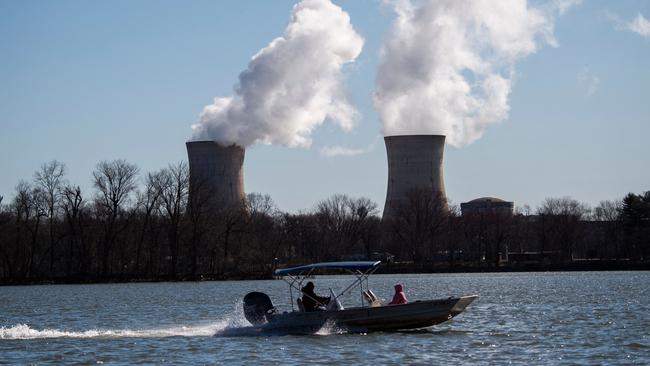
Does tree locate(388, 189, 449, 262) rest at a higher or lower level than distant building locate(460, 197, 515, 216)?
lower

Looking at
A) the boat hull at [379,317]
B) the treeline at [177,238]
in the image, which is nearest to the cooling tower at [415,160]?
the treeline at [177,238]

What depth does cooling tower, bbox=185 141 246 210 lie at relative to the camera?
92.2m

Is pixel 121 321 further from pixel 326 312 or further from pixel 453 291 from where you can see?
pixel 453 291

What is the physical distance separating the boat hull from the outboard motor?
1024 mm

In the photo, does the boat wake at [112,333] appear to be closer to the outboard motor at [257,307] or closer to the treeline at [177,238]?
the outboard motor at [257,307]

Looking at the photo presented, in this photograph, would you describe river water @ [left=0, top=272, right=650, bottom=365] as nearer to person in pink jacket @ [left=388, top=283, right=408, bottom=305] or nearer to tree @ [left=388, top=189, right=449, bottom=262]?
person in pink jacket @ [left=388, top=283, right=408, bottom=305]

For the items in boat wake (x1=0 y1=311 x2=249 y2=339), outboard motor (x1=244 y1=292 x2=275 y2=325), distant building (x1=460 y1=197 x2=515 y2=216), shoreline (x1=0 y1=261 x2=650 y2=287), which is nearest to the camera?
outboard motor (x1=244 y1=292 x2=275 y2=325)

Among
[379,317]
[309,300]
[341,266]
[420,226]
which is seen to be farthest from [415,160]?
[379,317]

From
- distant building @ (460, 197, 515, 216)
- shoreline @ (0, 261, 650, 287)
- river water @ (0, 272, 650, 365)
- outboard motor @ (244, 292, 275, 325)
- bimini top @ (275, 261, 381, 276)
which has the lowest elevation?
river water @ (0, 272, 650, 365)

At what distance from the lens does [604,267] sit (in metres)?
112

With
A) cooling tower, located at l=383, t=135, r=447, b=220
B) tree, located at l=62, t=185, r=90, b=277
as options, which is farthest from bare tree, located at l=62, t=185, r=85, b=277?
cooling tower, located at l=383, t=135, r=447, b=220

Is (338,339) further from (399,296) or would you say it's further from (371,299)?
(399,296)

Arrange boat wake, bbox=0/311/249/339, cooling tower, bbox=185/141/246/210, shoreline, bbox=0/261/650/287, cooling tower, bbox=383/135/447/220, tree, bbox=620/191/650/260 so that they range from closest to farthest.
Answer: boat wake, bbox=0/311/249/339 → cooling tower, bbox=185/141/246/210 → cooling tower, bbox=383/135/447/220 → shoreline, bbox=0/261/650/287 → tree, bbox=620/191/650/260

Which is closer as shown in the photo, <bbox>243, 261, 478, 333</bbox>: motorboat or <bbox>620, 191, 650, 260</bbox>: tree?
<bbox>243, 261, 478, 333</bbox>: motorboat
